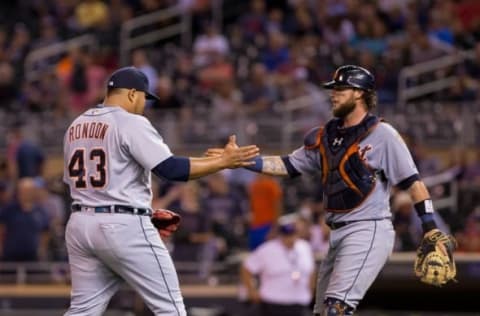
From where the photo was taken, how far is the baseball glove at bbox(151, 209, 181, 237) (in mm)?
8984

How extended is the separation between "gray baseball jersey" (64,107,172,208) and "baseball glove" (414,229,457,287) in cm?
173

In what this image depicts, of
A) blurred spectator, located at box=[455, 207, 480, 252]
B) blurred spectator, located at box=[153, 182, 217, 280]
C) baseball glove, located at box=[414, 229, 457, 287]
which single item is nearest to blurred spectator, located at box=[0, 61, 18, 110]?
blurred spectator, located at box=[153, 182, 217, 280]

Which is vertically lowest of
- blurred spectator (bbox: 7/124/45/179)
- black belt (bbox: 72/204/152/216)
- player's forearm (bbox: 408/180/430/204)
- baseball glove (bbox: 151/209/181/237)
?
baseball glove (bbox: 151/209/181/237)

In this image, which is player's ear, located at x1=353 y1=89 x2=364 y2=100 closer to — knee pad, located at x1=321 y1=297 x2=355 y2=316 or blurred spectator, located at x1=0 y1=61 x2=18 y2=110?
knee pad, located at x1=321 y1=297 x2=355 y2=316

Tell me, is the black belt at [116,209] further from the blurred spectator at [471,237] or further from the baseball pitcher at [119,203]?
the blurred spectator at [471,237]

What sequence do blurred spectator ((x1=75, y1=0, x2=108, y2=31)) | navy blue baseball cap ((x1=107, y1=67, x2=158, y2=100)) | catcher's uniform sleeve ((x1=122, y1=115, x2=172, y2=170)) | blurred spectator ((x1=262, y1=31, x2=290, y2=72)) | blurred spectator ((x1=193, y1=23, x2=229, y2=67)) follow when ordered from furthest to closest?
blurred spectator ((x1=75, y1=0, x2=108, y2=31)), blurred spectator ((x1=193, y1=23, x2=229, y2=67)), blurred spectator ((x1=262, y1=31, x2=290, y2=72)), navy blue baseball cap ((x1=107, y1=67, x2=158, y2=100)), catcher's uniform sleeve ((x1=122, y1=115, x2=172, y2=170))

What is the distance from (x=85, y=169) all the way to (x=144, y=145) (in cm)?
42

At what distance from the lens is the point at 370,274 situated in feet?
29.2

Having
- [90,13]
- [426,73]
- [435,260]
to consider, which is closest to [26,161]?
[426,73]

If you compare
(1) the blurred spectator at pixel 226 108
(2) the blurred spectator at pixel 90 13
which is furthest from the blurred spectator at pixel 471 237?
(2) the blurred spectator at pixel 90 13

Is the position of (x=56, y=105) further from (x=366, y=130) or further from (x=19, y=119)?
(x=366, y=130)

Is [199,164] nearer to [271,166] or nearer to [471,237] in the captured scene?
[271,166]

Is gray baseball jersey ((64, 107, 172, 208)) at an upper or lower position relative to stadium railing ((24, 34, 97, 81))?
lower

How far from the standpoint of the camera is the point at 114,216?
836 centimetres
